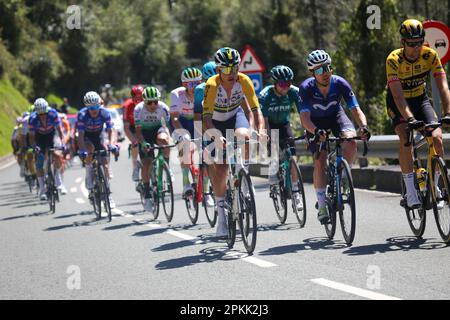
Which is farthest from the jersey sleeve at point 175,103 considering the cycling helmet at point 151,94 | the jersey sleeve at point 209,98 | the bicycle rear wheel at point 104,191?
the jersey sleeve at point 209,98

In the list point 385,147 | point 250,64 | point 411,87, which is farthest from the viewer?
point 250,64

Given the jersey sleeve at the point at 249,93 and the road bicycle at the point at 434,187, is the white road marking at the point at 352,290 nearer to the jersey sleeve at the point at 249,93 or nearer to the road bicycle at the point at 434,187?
the road bicycle at the point at 434,187

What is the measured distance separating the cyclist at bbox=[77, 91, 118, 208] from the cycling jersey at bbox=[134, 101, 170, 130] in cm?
73

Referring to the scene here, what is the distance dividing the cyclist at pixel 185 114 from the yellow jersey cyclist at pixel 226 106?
2.73m

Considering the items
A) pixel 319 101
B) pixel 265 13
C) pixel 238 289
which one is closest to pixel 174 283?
pixel 238 289

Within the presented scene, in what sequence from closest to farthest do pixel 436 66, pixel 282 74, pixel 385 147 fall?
pixel 436 66
pixel 282 74
pixel 385 147

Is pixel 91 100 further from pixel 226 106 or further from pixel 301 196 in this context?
pixel 226 106

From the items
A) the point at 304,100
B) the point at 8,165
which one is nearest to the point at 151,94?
the point at 304,100

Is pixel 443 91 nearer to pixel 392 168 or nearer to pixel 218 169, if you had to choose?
pixel 218 169

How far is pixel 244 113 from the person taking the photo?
9.86 m

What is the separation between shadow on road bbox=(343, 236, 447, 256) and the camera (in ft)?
28.0

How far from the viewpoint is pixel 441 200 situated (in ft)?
27.7

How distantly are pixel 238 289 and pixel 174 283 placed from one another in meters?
0.75

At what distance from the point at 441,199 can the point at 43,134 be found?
10.6 metres
